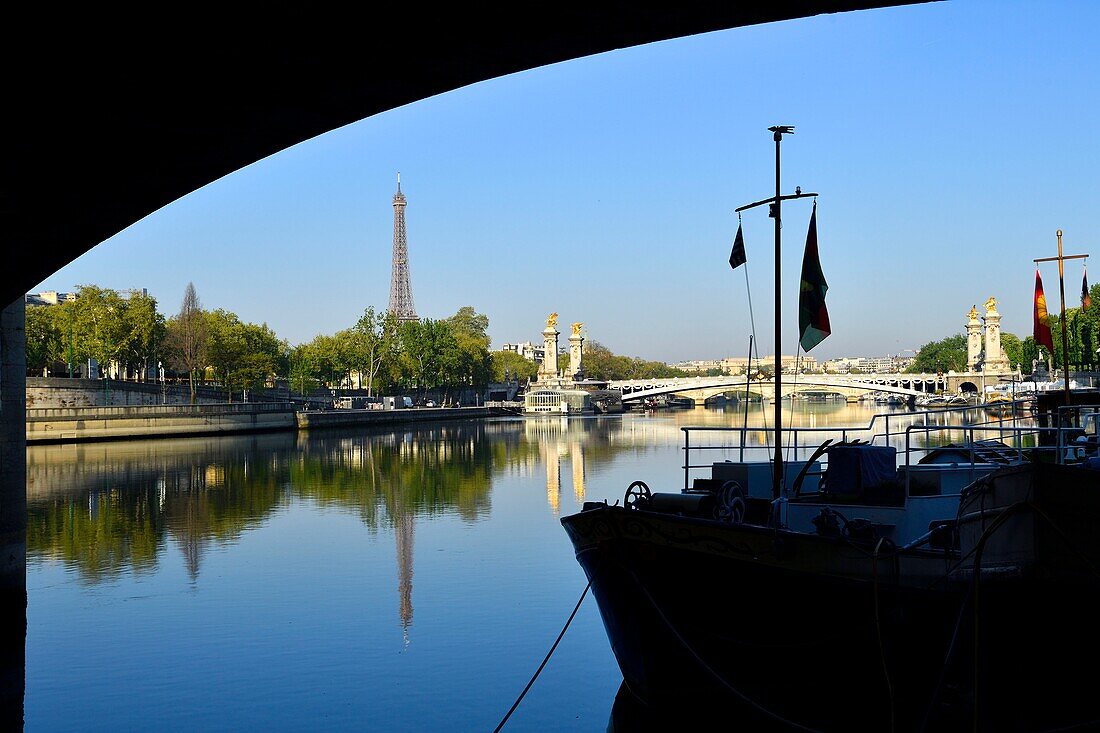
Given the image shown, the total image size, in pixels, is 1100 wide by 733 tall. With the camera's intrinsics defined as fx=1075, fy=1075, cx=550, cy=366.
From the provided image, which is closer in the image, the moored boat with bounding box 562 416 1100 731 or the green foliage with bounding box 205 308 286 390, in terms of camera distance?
the moored boat with bounding box 562 416 1100 731

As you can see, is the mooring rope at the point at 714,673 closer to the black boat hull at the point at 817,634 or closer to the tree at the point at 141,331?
the black boat hull at the point at 817,634

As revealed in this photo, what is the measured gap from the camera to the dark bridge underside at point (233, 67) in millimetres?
6535

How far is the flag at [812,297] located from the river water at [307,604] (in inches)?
196

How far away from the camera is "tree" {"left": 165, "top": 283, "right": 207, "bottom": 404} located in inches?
2891


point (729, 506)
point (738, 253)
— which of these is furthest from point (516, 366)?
point (729, 506)

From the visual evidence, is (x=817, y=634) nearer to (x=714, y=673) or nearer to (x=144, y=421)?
(x=714, y=673)

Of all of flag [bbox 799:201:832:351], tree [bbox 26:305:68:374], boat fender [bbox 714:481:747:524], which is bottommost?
boat fender [bbox 714:481:747:524]

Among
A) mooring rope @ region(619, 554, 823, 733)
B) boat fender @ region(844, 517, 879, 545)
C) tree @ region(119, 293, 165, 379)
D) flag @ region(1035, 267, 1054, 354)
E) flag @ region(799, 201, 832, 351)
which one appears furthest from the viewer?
tree @ region(119, 293, 165, 379)

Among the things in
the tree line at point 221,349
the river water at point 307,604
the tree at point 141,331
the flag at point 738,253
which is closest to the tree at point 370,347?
the tree line at point 221,349

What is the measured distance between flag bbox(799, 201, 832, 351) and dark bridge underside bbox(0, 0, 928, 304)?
6.62 m

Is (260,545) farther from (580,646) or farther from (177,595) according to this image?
(580,646)

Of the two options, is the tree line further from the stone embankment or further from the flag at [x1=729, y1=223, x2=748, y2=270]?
the flag at [x1=729, y1=223, x2=748, y2=270]

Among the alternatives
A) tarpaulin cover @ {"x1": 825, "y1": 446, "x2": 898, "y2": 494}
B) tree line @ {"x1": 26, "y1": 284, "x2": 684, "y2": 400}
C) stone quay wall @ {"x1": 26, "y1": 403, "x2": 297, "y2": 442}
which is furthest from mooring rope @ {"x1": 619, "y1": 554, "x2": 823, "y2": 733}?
tree line @ {"x1": 26, "y1": 284, "x2": 684, "y2": 400}

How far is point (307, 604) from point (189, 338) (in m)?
59.4
